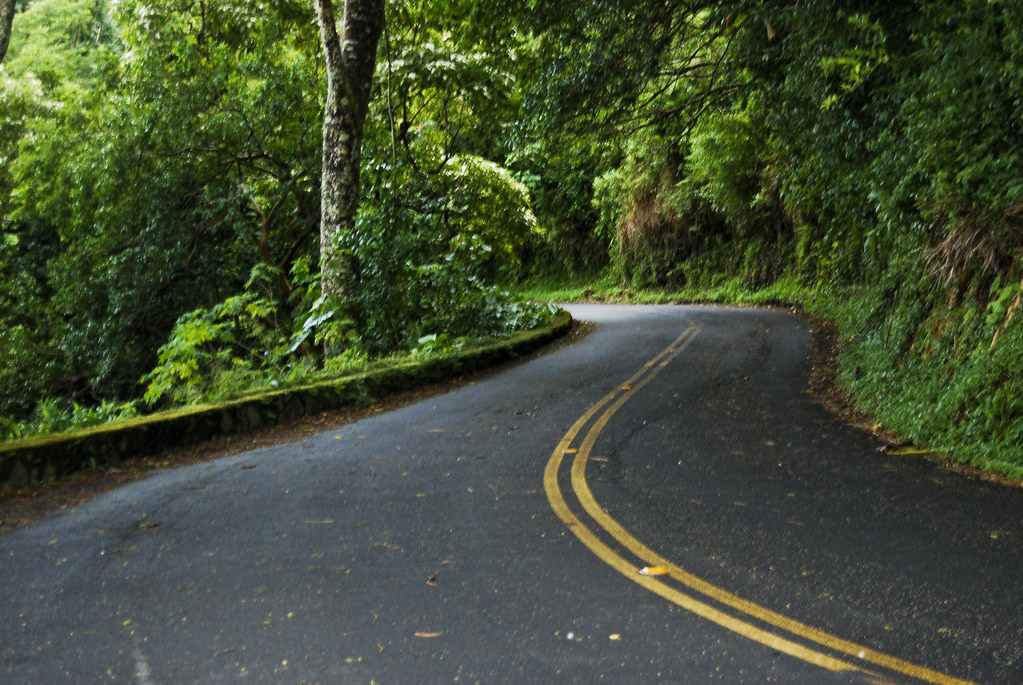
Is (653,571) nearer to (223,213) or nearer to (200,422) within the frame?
(200,422)

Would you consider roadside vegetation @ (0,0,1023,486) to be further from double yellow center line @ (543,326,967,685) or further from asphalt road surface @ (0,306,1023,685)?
double yellow center line @ (543,326,967,685)

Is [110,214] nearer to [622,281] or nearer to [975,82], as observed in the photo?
[975,82]

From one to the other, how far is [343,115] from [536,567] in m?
11.6

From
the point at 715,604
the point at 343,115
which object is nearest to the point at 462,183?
the point at 343,115

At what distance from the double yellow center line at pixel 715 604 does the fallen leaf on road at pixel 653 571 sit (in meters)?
0.01

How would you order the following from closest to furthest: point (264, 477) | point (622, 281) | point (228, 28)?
point (264, 477)
point (228, 28)
point (622, 281)

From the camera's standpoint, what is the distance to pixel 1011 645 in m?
4.05

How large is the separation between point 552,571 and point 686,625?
40.0 inches

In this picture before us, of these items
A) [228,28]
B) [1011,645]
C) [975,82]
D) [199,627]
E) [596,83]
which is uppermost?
[228,28]

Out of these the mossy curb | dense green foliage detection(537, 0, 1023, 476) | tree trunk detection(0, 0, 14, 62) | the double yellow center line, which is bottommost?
the double yellow center line

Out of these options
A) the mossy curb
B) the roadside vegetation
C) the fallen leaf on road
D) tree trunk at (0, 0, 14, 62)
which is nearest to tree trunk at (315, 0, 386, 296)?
the roadside vegetation

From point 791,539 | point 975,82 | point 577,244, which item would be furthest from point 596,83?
point 577,244

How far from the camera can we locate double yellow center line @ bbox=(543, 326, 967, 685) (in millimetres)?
3951

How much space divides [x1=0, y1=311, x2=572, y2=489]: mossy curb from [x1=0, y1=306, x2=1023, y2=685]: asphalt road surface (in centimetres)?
103
